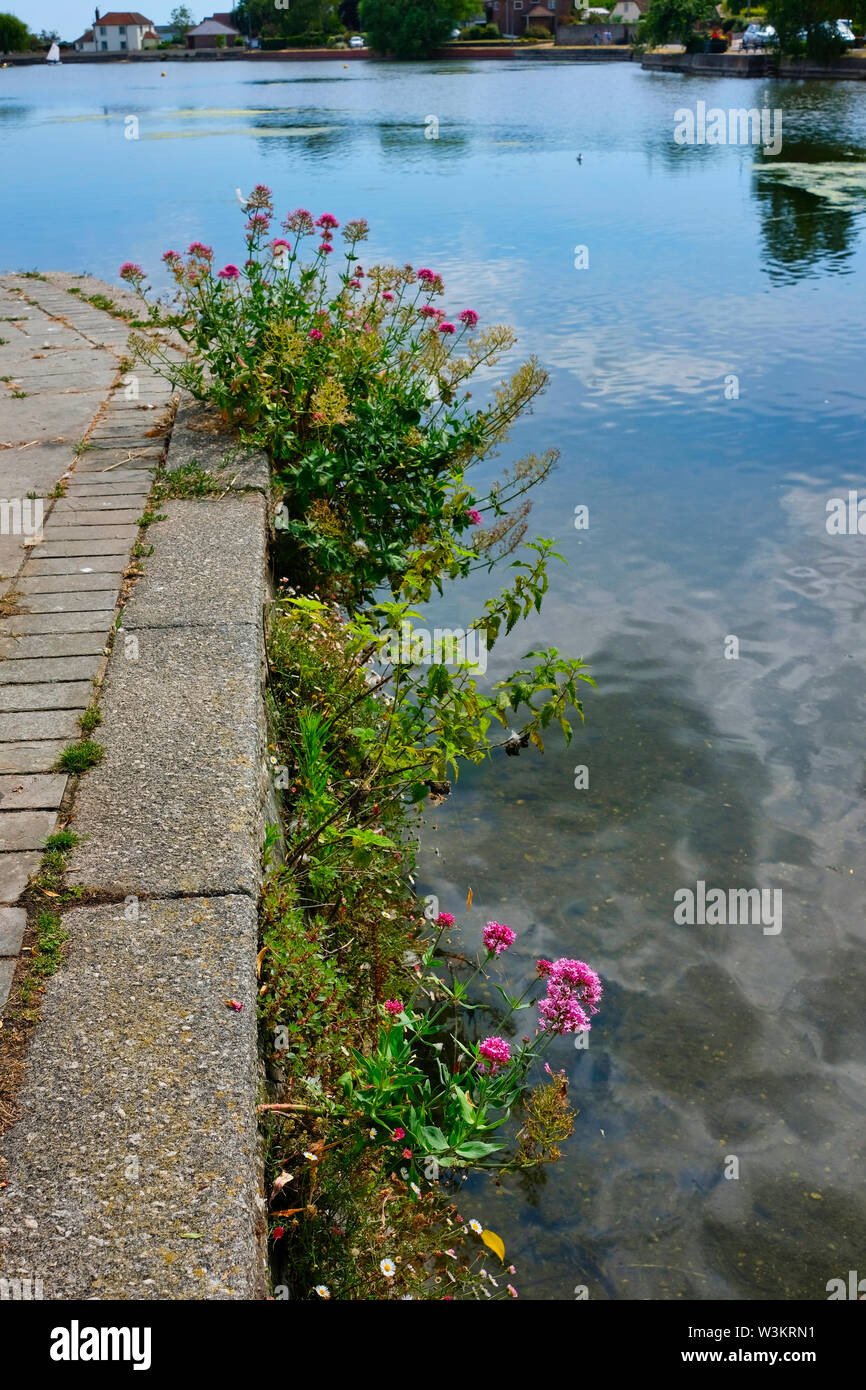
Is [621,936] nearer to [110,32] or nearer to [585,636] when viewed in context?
[585,636]

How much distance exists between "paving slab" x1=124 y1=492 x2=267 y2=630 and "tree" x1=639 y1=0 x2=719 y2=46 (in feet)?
218

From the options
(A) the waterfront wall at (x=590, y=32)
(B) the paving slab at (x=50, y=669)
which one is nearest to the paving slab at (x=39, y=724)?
(B) the paving slab at (x=50, y=669)

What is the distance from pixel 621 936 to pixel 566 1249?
1127 millimetres

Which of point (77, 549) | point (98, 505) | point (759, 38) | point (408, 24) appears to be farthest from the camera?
point (408, 24)

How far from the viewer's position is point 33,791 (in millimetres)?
2646

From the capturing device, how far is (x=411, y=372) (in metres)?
5.25

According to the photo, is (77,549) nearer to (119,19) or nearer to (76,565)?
(76,565)

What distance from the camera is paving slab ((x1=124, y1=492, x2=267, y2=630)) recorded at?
3467mm

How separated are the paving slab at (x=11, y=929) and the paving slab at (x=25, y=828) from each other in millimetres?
219

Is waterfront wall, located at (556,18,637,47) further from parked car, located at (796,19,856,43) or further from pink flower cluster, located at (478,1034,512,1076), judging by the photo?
pink flower cluster, located at (478,1034,512,1076)

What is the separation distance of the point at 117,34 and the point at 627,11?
213ft

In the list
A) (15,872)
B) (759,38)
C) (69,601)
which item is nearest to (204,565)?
(69,601)

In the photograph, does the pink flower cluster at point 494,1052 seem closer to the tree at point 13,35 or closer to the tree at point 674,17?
the tree at point 674,17

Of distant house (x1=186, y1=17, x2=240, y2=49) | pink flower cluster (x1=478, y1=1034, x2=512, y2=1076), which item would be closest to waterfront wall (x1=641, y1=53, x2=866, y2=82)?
pink flower cluster (x1=478, y1=1034, x2=512, y2=1076)
